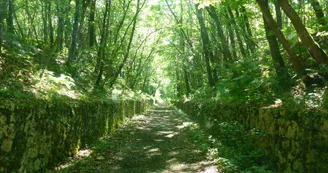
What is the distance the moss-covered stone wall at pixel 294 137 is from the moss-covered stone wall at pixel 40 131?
455 cm

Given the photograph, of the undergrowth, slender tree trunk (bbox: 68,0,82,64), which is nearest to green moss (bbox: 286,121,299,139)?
the undergrowth

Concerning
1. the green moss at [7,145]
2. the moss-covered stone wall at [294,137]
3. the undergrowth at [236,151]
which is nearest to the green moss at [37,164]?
the green moss at [7,145]

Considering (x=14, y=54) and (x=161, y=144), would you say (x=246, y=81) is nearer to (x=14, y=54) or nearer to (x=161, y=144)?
(x=161, y=144)

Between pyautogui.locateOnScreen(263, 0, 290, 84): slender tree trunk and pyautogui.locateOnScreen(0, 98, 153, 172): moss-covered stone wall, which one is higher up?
pyautogui.locateOnScreen(263, 0, 290, 84): slender tree trunk

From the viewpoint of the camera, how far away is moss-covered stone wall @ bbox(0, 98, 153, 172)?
4254 millimetres

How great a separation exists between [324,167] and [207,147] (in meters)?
4.15

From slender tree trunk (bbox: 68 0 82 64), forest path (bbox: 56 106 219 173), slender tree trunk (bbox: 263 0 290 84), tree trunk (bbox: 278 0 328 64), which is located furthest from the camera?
slender tree trunk (bbox: 68 0 82 64)

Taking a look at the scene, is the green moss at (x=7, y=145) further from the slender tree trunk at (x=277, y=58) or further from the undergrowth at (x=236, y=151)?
Answer: the slender tree trunk at (x=277, y=58)

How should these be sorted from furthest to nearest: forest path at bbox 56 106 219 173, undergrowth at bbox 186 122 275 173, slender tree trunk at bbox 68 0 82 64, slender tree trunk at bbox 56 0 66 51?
1. slender tree trunk at bbox 68 0 82 64
2. slender tree trunk at bbox 56 0 66 51
3. forest path at bbox 56 106 219 173
4. undergrowth at bbox 186 122 275 173

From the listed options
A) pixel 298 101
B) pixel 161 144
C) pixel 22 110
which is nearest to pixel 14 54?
pixel 22 110

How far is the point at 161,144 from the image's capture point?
927 centimetres

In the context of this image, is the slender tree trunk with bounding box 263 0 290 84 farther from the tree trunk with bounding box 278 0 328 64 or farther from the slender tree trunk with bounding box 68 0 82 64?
the slender tree trunk with bounding box 68 0 82 64

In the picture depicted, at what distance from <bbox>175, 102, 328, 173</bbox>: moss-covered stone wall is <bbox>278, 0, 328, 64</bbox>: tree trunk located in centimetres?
138

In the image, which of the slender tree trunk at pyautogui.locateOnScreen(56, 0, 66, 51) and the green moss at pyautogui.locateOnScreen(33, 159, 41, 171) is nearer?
the green moss at pyautogui.locateOnScreen(33, 159, 41, 171)
